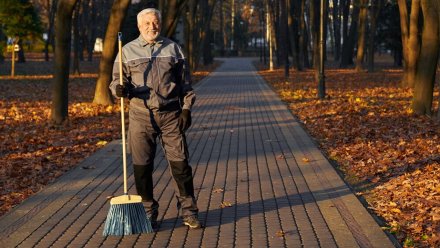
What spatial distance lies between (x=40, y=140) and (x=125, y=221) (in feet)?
25.5

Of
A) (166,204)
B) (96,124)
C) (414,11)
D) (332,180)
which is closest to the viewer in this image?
(166,204)

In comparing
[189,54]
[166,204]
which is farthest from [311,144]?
[189,54]

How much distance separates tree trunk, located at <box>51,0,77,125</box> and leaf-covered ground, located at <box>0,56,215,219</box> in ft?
1.03

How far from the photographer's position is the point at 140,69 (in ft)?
23.3

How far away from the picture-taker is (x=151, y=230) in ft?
23.4

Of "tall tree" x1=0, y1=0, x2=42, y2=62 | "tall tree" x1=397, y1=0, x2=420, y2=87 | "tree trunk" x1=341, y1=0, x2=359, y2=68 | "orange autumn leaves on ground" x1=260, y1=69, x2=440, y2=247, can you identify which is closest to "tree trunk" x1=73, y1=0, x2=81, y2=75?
"tall tree" x1=0, y1=0, x2=42, y2=62

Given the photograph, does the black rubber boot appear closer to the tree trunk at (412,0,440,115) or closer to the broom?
the broom

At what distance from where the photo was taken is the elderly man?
23.3ft

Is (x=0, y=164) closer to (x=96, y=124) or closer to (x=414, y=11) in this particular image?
(x=96, y=124)

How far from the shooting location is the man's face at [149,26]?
6.98m

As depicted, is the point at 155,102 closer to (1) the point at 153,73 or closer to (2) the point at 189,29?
(1) the point at 153,73

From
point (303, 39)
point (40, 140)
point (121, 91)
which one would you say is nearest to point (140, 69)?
point (121, 91)

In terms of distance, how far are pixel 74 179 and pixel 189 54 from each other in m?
36.6

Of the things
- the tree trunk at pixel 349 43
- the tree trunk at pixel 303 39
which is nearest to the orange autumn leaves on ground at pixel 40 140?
the tree trunk at pixel 303 39
